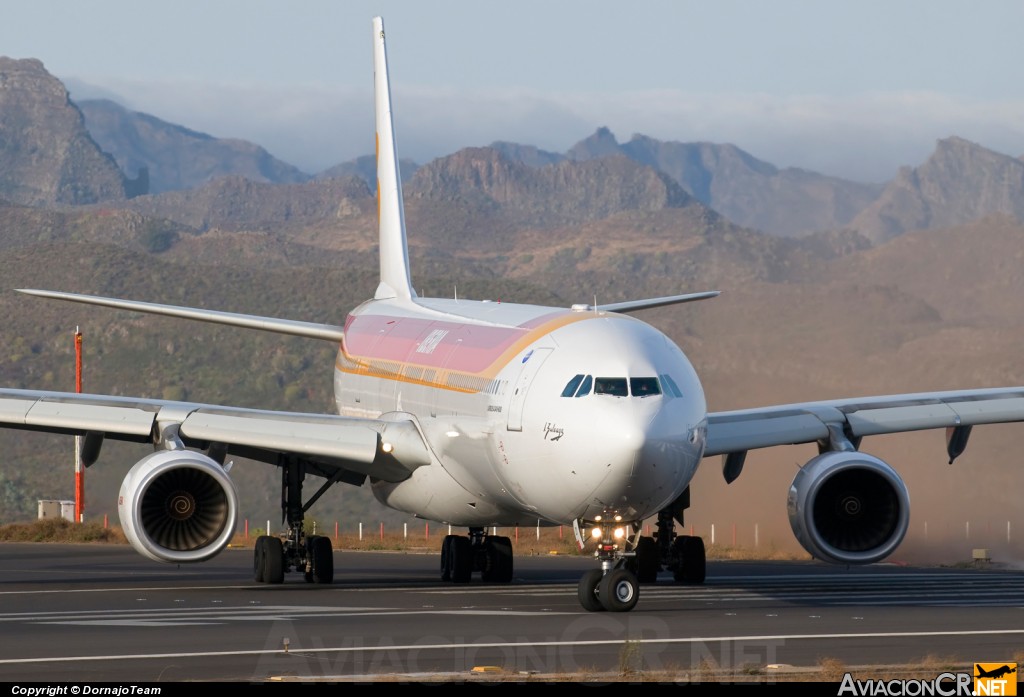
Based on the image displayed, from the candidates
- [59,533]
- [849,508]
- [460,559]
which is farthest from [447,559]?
[59,533]

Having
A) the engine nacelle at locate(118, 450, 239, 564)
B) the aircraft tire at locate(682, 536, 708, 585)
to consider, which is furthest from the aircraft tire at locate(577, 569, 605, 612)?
the aircraft tire at locate(682, 536, 708, 585)

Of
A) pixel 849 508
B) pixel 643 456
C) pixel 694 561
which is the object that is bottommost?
pixel 694 561

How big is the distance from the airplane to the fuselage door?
3cm

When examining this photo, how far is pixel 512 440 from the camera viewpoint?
25.3 metres

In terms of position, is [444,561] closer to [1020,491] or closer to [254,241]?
[1020,491]

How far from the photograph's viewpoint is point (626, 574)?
24.0 m

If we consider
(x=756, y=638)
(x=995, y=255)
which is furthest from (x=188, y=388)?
(x=756, y=638)

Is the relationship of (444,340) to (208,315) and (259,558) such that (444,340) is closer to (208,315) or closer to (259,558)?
(259,558)

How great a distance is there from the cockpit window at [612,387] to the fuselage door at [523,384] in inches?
63.4

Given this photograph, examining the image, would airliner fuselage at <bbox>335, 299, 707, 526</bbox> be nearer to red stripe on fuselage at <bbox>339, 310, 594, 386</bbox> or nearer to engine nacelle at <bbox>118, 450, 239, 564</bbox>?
red stripe on fuselage at <bbox>339, 310, 594, 386</bbox>

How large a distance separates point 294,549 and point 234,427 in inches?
108

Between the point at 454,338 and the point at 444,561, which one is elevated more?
the point at 454,338

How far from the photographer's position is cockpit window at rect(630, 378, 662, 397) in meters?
23.5

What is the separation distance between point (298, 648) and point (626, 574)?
5.58 m
